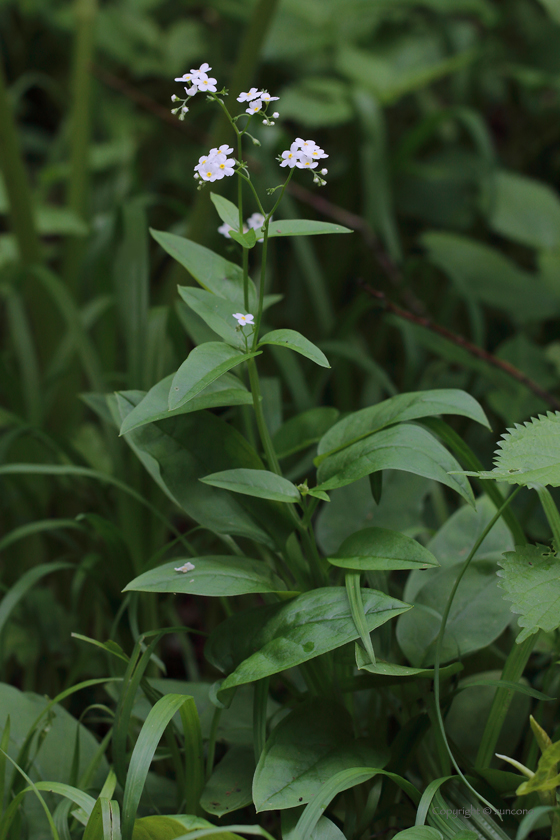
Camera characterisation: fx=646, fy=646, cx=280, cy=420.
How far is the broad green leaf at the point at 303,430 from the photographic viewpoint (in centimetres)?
75

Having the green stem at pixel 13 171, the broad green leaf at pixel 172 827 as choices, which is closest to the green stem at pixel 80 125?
the green stem at pixel 13 171

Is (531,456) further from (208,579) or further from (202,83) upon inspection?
(202,83)

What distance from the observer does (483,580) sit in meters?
0.72

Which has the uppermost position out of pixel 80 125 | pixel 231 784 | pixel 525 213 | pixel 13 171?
pixel 80 125

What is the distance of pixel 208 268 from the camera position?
0.67m

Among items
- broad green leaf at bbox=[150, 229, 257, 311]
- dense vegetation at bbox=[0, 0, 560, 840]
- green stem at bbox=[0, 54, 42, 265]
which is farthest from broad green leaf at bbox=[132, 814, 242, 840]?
green stem at bbox=[0, 54, 42, 265]

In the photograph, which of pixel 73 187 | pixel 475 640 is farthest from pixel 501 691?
pixel 73 187

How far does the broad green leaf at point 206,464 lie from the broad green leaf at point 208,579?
0.13ft

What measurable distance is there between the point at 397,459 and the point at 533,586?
0.16 m

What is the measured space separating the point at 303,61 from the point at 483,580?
1603 mm

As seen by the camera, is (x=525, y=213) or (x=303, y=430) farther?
(x=525, y=213)

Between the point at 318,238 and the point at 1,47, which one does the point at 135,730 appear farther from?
the point at 1,47

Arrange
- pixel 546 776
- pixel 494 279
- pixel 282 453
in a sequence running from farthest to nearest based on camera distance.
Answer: pixel 494 279, pixel 282 453, pixel 546 776

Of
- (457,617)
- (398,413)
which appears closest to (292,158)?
(398,413)
